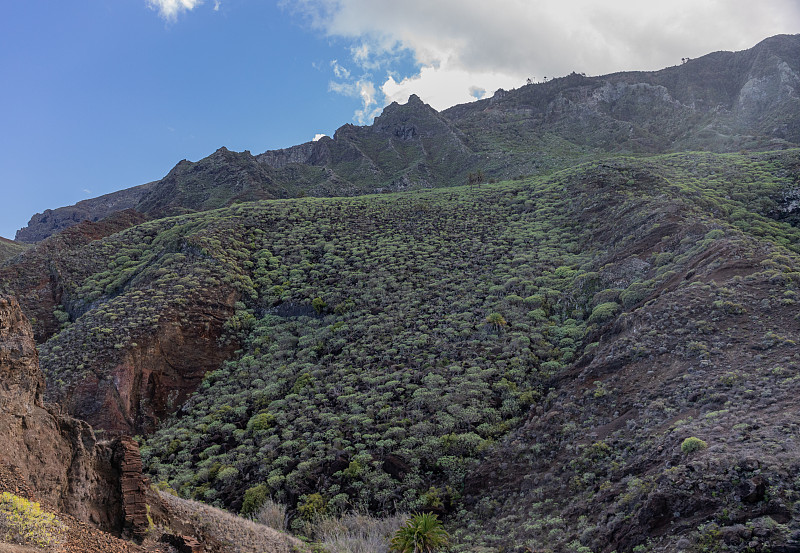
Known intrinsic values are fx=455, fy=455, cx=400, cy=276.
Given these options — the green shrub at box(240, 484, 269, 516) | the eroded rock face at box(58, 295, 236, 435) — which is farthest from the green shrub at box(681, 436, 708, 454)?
the eroded rock face at box(58, 295, 236, 435)

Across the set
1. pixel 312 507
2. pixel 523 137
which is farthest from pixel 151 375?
pixel 523 137

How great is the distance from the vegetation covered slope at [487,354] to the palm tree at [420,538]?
1.06 metres

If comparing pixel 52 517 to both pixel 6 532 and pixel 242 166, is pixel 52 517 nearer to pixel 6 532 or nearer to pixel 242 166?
pixel 6 532

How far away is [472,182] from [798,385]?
5846 centimetres

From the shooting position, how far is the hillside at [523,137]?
8144 cm

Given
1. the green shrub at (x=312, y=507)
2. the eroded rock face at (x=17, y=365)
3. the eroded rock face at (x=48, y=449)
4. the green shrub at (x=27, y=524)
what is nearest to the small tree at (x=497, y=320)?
the green shrub at (x=312, y=507)

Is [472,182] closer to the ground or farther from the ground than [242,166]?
closer to the ground

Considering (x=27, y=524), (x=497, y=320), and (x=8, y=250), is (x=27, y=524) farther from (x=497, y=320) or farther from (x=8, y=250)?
(x=8, y=250)

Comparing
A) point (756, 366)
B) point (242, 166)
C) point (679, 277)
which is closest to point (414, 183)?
point (242, 166)

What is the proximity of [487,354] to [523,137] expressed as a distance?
287 feet

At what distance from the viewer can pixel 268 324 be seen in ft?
112

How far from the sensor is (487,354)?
81.9 feet

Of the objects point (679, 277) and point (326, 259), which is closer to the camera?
point (679, 277)

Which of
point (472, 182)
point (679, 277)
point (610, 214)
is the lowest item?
point (679, 277)
